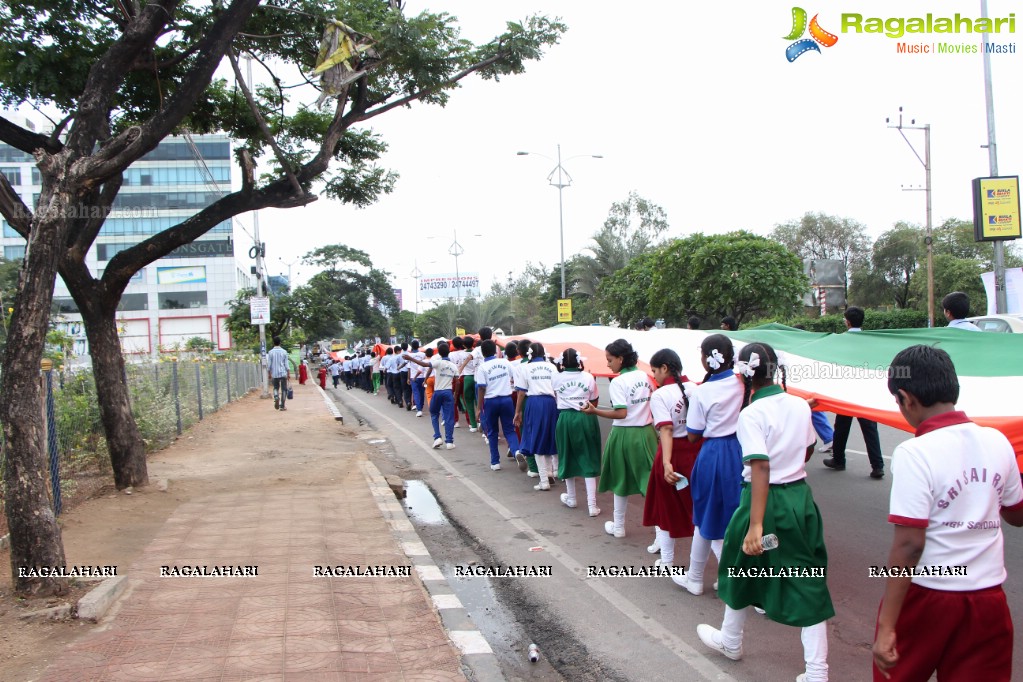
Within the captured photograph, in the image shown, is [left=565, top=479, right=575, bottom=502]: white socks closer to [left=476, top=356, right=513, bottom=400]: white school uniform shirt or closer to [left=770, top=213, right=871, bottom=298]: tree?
[left=476, top=356, right=513, bottom=400]: white school uniform shirt

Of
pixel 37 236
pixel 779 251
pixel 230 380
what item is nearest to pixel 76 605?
pixel 37 236

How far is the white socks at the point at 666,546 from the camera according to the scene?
5.77 metres

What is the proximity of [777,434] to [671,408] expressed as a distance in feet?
5.69

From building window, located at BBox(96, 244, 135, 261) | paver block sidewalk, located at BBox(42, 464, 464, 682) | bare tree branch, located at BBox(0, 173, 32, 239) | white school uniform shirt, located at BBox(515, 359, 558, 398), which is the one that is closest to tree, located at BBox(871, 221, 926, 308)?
white school uniform shirt, located at BBox(515, 359, 558, 398)

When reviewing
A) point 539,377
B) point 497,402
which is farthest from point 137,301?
point 539,377

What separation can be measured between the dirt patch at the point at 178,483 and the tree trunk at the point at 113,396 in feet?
0.93

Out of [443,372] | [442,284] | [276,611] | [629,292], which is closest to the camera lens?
[276,611]

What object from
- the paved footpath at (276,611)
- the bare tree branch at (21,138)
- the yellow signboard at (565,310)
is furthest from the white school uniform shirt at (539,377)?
the yellow signboard at (565,310)

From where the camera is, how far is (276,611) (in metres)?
5.18

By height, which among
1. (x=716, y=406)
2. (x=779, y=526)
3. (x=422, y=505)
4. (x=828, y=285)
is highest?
(x=828, y=285)

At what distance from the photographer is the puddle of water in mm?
8481

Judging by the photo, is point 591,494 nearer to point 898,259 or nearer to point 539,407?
point 539,407

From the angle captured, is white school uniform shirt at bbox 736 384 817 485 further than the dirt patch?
No

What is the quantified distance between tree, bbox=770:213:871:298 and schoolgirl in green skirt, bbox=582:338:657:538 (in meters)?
47.1
